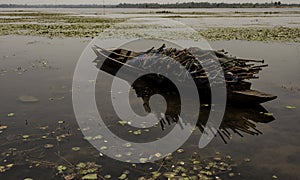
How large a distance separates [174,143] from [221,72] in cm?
330

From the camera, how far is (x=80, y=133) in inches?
252

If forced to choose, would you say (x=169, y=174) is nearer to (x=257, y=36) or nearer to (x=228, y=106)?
(x=228, y=106)

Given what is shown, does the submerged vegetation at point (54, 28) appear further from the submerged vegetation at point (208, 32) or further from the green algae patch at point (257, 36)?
the green algae patch at point (257, 36)

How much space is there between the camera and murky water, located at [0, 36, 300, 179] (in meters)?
5.05

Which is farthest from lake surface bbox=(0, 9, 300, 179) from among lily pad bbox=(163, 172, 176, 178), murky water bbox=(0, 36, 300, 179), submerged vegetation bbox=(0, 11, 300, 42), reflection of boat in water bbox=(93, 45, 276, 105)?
submerged vegetation bbox=(0, 11, 300, 42)

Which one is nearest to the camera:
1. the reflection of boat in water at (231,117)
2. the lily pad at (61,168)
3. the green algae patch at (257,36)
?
the lily pad at (61,168)

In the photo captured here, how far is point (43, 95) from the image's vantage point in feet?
29.6

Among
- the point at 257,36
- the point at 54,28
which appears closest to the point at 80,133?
the point at 257,36

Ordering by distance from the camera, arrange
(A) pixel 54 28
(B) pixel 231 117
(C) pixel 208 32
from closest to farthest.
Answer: (B) pixel 231 117 < (C) pixel 208 32 < (A) pixel 54 28

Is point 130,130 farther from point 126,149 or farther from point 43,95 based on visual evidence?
point 43,95

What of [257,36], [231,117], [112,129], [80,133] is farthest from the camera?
[257,36]

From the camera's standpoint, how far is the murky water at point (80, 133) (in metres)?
5.05

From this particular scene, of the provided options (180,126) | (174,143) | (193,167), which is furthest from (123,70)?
(193,167)

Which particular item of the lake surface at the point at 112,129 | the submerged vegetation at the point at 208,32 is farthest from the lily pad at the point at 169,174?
the submerged vegetation at the point at 208,32
